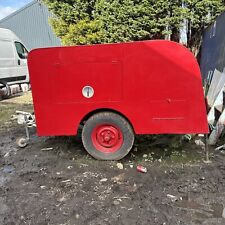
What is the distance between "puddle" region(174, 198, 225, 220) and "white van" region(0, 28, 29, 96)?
10091mm

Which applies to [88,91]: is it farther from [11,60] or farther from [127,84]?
[11,60]

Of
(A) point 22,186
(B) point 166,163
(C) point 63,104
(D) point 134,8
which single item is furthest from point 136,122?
(D) point 134,8

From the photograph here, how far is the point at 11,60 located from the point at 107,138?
8986 mm

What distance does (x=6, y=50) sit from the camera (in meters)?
12.3

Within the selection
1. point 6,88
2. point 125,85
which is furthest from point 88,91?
point 6,88

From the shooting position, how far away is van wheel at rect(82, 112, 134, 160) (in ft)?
15.1

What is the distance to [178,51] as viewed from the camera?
13.7 ft

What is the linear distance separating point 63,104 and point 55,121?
0.29m

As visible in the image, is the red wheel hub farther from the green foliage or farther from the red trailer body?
the green foliage

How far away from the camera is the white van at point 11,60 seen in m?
12.1

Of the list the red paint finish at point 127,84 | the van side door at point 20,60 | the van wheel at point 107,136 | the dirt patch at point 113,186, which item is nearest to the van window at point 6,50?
the van side door at point 20,60

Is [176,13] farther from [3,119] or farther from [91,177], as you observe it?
[91,177]

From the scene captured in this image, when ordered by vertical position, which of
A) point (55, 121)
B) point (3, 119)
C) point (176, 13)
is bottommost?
point (3, 119)

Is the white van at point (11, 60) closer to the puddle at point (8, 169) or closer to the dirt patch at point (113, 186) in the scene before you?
the dirt patch at point (113, 186)
